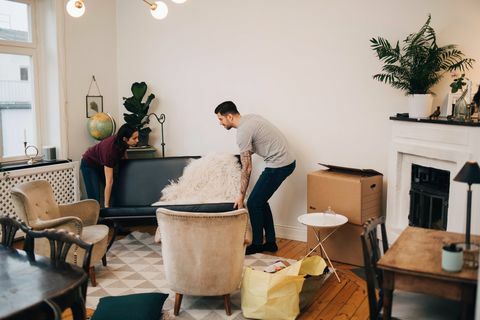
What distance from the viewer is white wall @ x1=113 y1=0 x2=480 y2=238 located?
437 centimetres

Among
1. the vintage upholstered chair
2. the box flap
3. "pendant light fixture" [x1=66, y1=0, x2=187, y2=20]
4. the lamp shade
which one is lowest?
the vintage upholstered chair

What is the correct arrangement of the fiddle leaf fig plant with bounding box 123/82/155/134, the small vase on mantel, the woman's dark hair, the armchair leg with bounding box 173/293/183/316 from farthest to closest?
the fiddle leaf fig plant with bounding box 123/82/155/134, the woman's dark hair, the small vase on mantel, the armchair leg with bounding box 173/293/183/316

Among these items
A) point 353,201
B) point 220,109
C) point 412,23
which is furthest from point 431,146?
point 220,109

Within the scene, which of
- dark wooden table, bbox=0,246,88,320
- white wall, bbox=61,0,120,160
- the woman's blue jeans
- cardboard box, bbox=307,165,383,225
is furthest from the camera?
white wall, bbox=61,0,120,160

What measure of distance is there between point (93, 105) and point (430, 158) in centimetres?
374

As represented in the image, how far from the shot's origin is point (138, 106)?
18.5 ft

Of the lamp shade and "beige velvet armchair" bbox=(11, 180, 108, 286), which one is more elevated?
the lamp shade


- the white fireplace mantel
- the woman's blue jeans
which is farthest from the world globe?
the white fireplace mantel

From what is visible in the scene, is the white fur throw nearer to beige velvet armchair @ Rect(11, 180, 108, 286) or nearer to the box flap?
beige velvet armchair @ Rect(11, 180, 108, 286)

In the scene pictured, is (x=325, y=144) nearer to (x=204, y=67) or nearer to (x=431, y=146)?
(x=431, y=146)

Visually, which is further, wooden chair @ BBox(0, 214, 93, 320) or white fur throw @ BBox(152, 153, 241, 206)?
white fur throw @ BBox(152, 153, 241, 206)

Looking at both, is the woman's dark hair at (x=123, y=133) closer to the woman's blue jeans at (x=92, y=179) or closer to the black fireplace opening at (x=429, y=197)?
the woman's blue jeans at (x=92, y=179)

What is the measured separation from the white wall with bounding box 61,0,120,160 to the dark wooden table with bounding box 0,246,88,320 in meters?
3.16

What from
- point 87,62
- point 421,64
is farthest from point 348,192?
point 87,62
